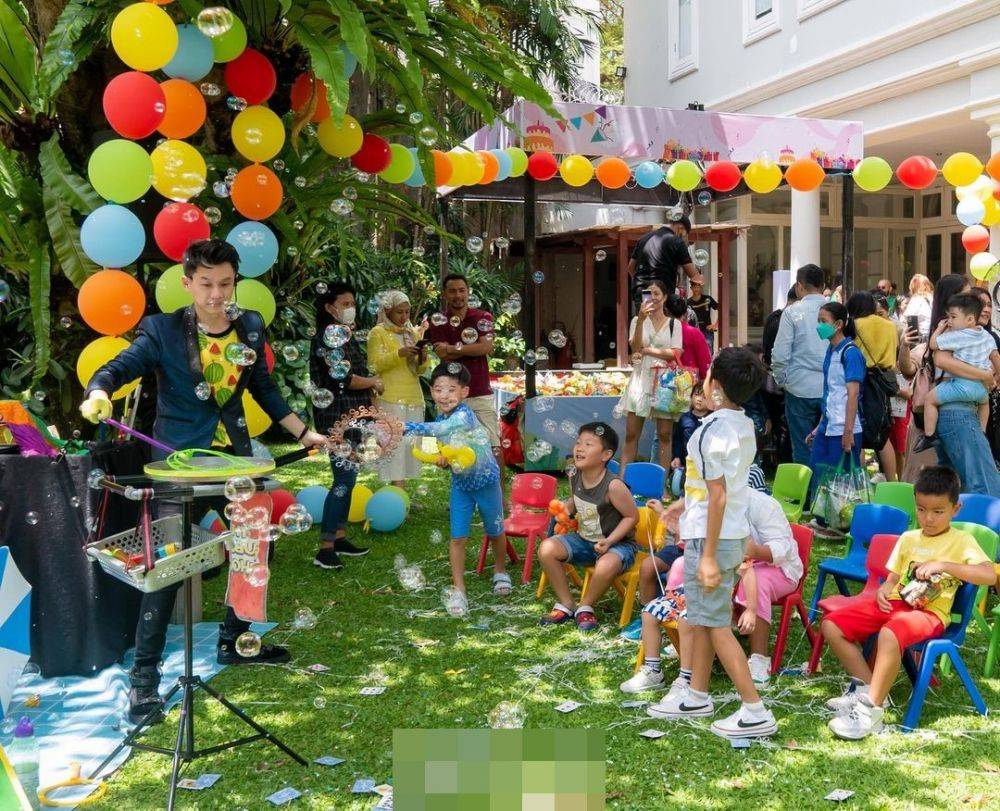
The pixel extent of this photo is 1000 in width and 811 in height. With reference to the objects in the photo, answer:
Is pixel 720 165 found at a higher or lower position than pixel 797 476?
higher

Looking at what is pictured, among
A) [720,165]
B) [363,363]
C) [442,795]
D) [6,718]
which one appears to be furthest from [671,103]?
[442,795]

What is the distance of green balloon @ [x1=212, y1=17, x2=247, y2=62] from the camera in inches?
205

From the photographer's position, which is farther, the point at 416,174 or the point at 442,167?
the point at 442,167

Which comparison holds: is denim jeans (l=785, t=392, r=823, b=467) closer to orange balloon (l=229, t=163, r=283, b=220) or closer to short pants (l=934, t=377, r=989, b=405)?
short pants (l=934, t=377, r=989, b=405)

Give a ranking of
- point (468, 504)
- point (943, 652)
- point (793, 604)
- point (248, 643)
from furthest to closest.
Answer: point (468, 504) → point (793, 604) → point (248, 643) → point (943, 652)

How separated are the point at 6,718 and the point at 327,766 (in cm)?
149

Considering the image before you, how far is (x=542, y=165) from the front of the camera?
8.28 metres

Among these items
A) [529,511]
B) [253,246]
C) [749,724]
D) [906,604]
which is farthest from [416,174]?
[749,724]

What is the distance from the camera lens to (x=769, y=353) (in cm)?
918

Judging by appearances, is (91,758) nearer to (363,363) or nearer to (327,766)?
(327,766)

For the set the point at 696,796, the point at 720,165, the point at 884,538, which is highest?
the point at 720,165

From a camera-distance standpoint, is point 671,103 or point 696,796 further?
point 671,103

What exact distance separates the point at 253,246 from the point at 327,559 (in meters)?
2.11

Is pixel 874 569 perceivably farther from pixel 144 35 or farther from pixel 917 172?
pixel 917 172
